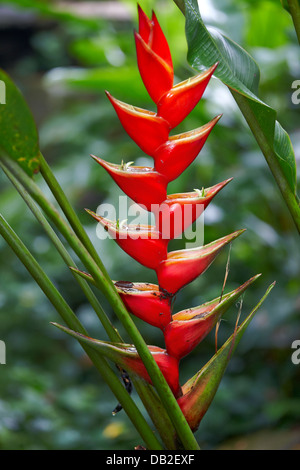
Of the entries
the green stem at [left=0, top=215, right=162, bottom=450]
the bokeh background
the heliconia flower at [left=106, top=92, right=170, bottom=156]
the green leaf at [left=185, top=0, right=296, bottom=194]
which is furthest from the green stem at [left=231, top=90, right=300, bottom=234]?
the bokeh background

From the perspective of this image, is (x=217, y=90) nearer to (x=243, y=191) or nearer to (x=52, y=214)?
(x=243, y=191)

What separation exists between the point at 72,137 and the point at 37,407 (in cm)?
99

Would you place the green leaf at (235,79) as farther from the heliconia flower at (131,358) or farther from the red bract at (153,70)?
the heliconia flower at (131,358)

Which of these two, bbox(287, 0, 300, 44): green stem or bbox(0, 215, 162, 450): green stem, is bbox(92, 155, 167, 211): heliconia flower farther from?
bbox(287, 0, 300, 44): green stem

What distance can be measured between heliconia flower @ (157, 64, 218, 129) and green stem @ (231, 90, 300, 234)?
0.08m

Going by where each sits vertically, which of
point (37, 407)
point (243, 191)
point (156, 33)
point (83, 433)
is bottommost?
point (83, 433)

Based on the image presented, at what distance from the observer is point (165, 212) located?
1.29ft

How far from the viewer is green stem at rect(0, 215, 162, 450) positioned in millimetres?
374

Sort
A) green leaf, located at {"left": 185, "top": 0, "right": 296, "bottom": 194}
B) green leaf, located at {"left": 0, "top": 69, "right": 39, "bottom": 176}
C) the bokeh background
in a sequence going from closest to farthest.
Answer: green leaf, located at {"left": 0, "top": 69, "right": 39, "bottom": 176}
green leaf, located at {"left": 185, "top": 0, "right": 296, "bottom": 194}
the bokeh background

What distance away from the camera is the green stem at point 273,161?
1.51ft

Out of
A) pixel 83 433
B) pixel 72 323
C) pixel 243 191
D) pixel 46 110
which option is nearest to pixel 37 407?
pixel 83 433

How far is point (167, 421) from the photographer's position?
0.39 meters

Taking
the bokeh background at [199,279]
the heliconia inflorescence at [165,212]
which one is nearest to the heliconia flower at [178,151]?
the heliconia inflorescence at [165,212]

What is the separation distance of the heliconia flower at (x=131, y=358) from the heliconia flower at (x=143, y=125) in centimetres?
14
